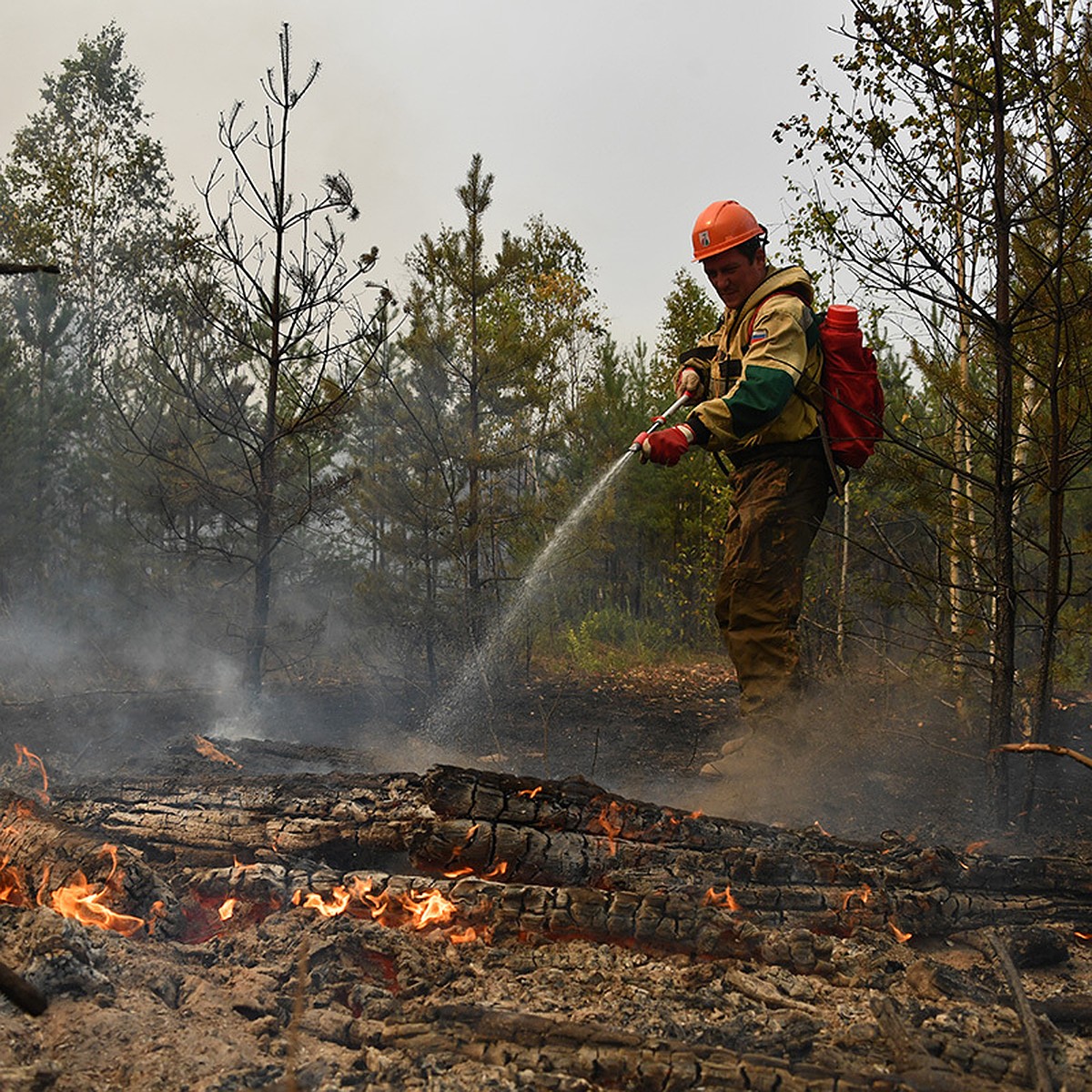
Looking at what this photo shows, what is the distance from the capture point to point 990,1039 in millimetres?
2402

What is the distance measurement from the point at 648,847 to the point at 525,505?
753 cm

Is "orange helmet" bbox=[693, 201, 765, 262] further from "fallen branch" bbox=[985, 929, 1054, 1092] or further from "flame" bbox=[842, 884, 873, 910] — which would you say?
"fallen branch" bbox=[985, 929, 1054, 1092]

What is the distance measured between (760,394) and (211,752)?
440cm

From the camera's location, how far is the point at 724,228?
428 centimetres

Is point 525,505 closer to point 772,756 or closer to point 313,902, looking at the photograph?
point 772,756

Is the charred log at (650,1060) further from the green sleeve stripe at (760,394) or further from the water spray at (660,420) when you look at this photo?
the green sleeve stripe at (760,394)

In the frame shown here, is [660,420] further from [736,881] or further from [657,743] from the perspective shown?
[657,743]

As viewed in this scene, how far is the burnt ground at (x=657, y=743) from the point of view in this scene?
4.73 metres

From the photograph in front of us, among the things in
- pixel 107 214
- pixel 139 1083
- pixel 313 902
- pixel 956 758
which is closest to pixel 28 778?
pixel 313 902

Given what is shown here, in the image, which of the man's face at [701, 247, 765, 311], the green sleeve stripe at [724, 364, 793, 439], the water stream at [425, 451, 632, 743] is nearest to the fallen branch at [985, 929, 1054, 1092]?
the green sleeve stripe at [724, 364, 793, 439]

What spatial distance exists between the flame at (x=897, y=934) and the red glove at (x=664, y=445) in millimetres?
2058

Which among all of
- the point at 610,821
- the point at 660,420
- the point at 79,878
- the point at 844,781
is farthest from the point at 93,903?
the point at 844,781

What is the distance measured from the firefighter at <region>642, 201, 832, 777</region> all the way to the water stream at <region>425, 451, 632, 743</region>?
147 inches

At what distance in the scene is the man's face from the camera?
14.3 ft
